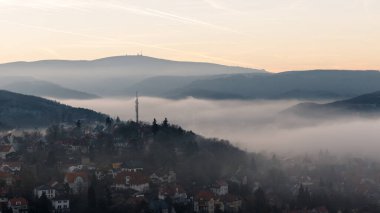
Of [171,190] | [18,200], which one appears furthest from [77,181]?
[171,190]

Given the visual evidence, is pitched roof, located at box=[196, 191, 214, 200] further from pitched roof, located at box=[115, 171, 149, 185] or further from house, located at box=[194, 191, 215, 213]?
pitched roof, located at box=[115, 171, 149, 185]

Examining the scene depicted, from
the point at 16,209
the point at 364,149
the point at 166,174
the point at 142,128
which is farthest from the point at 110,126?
the point at 364,149

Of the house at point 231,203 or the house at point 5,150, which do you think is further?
the house at point 5,150

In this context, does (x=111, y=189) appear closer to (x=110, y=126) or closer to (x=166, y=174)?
(x=166, y=174)

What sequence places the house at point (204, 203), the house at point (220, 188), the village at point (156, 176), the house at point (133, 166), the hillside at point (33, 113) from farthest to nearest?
the hillside at point (33, 113) → the house at point (133, 166) → the house at point (220, 188) → the house at point (204, 203) → the village at point (156, 176)

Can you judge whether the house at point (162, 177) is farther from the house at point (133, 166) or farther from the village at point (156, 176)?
the house at point (133, 166)

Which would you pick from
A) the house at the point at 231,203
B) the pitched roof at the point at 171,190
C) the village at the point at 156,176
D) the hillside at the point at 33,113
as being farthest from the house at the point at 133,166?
the hillside at the point at 33,113

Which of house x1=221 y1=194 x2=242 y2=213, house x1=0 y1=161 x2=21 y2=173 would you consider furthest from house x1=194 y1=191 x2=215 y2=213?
house x1=0 y1=161 x2=21 y2=173
